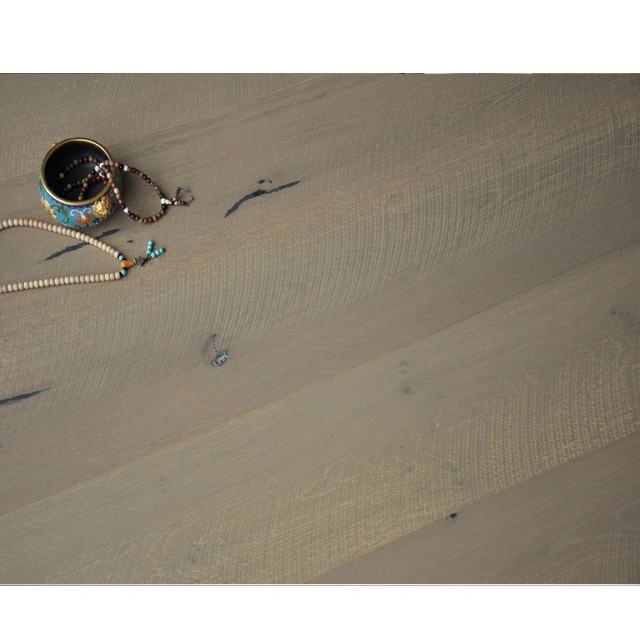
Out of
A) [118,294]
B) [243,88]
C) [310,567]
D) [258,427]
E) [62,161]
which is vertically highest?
[243,88]

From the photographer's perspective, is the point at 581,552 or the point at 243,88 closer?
the point at 581,552

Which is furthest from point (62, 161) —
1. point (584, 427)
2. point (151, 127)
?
point (584, 427)

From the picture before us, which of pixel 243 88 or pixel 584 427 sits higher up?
pixel 243 88

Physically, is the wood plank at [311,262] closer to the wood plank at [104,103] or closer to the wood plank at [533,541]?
the wood plank at [104,103]

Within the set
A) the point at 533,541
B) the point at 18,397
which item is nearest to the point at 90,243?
the point at 18,397

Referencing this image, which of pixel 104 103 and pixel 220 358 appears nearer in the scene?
pixel 220 358

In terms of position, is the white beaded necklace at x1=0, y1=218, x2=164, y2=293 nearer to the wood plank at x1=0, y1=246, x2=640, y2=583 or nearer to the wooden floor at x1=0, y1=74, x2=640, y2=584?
the wooden floor at x1=0, y1=74, x2=640, y2=584

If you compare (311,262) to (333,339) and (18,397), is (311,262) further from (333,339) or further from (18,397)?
(18,397)

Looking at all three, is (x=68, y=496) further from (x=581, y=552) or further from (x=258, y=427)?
(x=581, y=552)
